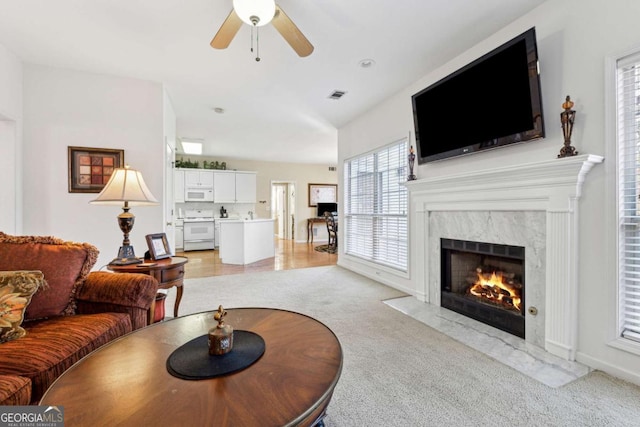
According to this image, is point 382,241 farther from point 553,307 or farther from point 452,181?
point 553,307

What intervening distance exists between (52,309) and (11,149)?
8.24 ft

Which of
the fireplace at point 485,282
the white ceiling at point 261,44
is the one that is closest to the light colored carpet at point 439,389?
the fireplace at point 485,282

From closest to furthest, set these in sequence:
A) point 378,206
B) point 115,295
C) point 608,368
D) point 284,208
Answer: point 115,295
point 608,368
point 378,206
point 284,208

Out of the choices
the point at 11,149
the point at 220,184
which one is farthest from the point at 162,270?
the point at 220,184

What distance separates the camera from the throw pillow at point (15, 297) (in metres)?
1.34

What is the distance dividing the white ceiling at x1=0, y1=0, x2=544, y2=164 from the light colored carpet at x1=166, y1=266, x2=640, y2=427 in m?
2.58

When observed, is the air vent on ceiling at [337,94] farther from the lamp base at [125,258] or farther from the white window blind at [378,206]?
the lamp base at [125,258]

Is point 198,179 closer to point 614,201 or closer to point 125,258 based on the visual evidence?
point 125,258

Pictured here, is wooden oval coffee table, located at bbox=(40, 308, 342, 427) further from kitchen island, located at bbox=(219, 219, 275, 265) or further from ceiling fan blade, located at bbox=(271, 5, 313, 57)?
kitchen island, located at bbox=(219, 219, 275, 265)

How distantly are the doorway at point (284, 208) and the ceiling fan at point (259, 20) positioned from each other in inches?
274

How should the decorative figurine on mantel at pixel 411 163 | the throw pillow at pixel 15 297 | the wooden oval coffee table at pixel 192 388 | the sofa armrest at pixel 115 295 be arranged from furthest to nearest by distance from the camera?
the decorative figurine on mantel at pixel 411 163 < the sofa armrest at pixel 115 295 < the throw pillow at pixel 15 297 < the wooden oval coffee table at pixel 192 388

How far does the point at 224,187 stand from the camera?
802cm

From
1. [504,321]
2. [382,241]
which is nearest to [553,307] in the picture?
[504,321]

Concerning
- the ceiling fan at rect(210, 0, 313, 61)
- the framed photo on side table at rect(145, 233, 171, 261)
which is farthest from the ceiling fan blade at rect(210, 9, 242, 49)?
the framed photo on side table at rect(145, 233, 171, 261)
